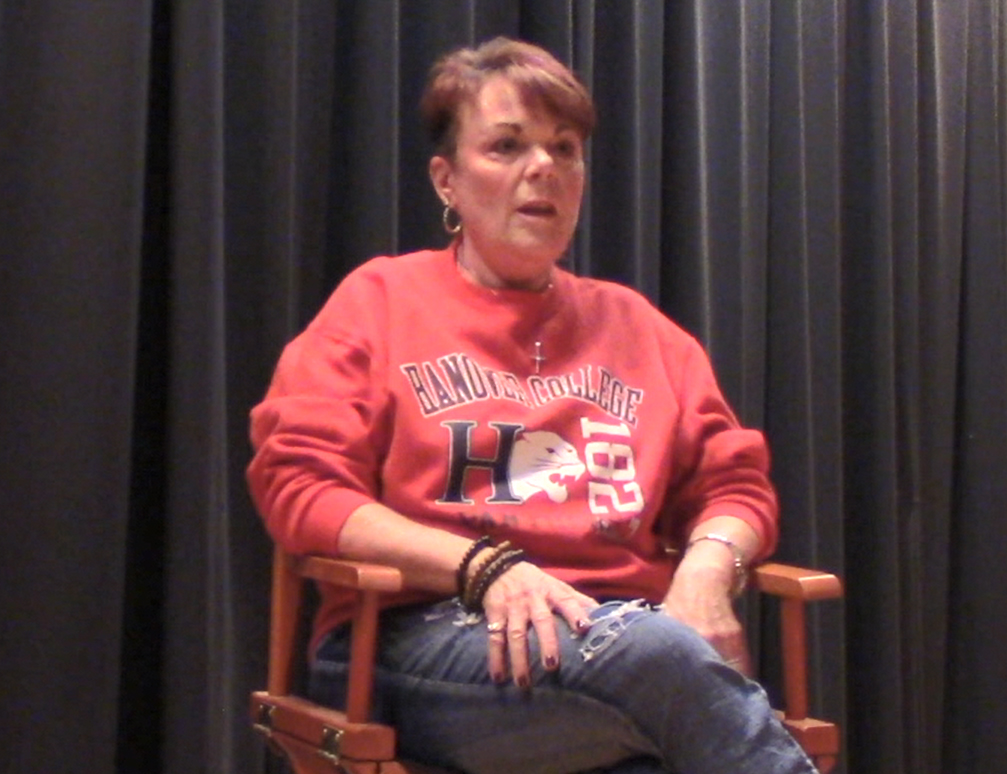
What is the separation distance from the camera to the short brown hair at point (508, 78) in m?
1.64

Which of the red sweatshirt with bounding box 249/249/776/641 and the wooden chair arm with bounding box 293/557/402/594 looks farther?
the red sweatshirt with bounding box 249/249/776/641

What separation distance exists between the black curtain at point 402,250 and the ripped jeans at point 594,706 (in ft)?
1.69

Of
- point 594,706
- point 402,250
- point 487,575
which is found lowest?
point 594,706

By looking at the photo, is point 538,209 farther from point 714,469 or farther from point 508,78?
point 714,469

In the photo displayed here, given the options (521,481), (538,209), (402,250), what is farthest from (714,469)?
(402,250)

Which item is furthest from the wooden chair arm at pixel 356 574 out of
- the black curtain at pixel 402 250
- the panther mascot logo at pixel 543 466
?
the black curtain at pixel 402 250

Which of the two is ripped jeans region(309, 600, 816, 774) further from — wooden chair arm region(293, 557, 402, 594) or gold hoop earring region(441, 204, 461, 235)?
gold hoop earring region(441, 204, 461, 235)

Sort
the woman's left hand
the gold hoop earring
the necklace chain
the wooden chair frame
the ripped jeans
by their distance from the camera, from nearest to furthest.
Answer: the ripped jeans < the wooden chair frame < the woman's left hand < the necklace chain < the gold hoop earring

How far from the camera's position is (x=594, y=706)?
1.26 m

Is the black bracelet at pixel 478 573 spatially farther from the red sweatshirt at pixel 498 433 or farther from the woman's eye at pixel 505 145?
the woman's eye at pixel 505 145

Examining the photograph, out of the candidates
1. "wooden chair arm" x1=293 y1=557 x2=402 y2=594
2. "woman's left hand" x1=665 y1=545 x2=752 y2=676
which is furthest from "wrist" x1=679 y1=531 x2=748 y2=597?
"wooden chair arm" x1=293 y1=557 x2=402 y2=594

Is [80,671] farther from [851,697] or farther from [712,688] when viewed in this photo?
[851,697]

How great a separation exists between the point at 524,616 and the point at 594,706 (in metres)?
0.11

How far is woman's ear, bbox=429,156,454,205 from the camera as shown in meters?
1.72
